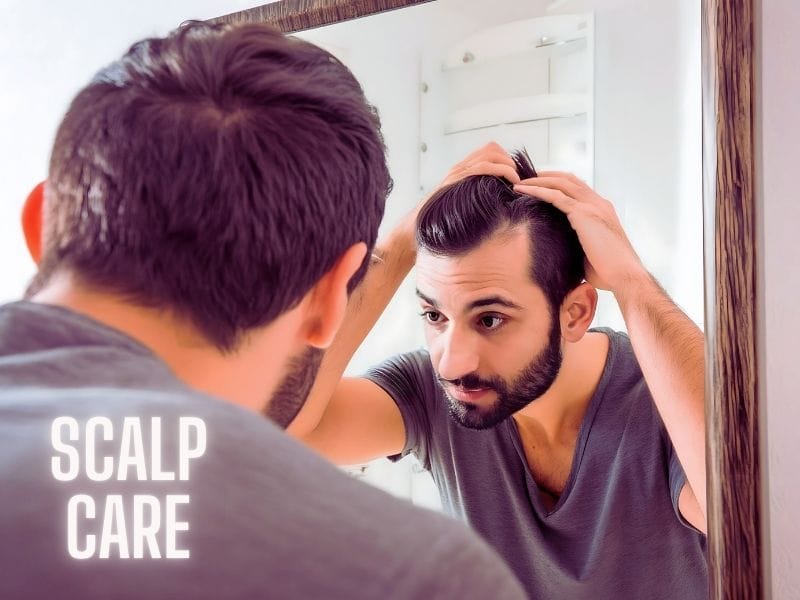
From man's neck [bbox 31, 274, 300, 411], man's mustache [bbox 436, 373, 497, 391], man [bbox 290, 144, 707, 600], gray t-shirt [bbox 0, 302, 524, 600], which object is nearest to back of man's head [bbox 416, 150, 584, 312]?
man [bbox 290, 144, 707, 600]

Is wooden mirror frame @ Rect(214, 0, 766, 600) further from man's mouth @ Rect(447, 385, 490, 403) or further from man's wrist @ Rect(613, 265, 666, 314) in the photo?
man's mouth @ Rect(447, 385, 490, 403)

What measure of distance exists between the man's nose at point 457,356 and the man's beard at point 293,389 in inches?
5.6

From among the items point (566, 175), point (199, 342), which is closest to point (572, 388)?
point (566, 175)

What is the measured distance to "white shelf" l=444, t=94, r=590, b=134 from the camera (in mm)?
863

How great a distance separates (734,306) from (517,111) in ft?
1.06

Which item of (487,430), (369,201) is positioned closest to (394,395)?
(487,430)

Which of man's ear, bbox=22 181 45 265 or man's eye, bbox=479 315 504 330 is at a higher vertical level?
man's ear, bbox=22 181 45 265

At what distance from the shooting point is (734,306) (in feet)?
2.41

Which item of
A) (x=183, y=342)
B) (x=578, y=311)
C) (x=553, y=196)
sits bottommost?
(x=183, y=342)

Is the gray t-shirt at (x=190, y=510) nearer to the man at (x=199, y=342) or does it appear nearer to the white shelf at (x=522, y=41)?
the man at (x=199, y=342)

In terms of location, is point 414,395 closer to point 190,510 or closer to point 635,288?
point 635,288

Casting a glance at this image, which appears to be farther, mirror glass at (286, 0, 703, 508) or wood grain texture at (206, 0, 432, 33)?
wood grain texture at (206, 0, 432, 33)

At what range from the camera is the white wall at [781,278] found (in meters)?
0.75

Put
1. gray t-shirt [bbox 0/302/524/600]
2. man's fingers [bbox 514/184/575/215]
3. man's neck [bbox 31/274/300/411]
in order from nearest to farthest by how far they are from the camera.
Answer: gray t-shirt [bbox 0/302/524/600] < man's neck [bbox 31/274/300/411] < man's fingers [bbox 514/184/575/215]
